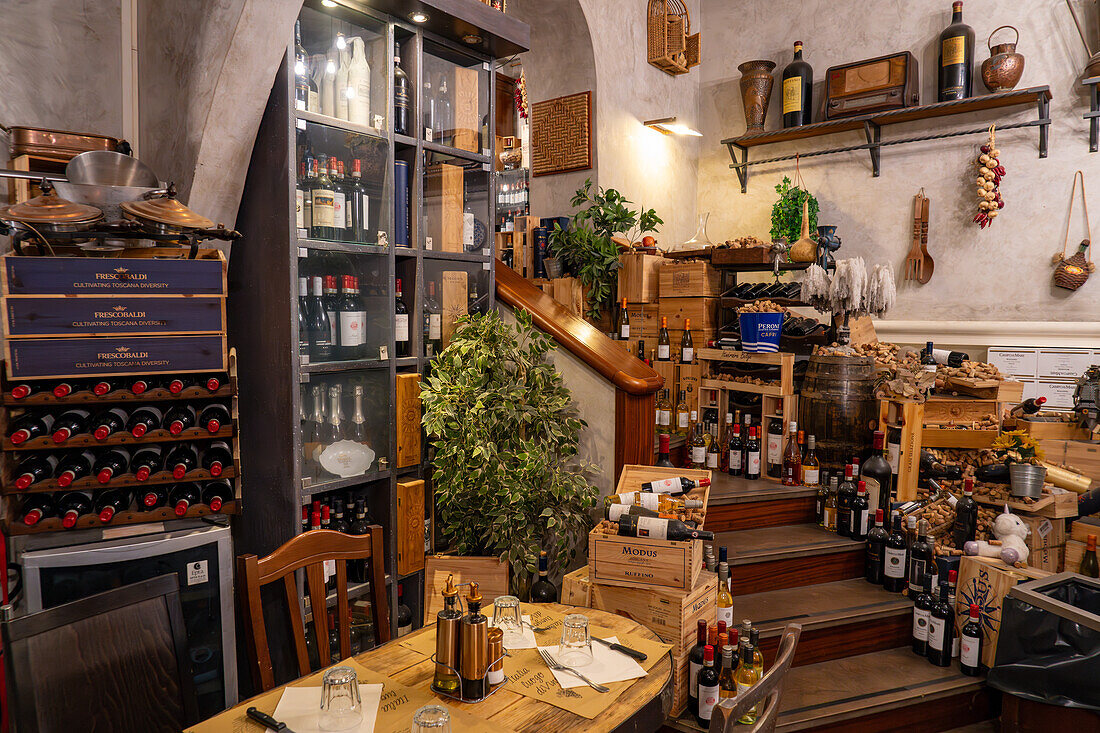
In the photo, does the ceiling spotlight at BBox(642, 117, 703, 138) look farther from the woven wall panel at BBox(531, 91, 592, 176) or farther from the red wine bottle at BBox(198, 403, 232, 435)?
the red wine bottle at BBox(198, 403, 232, 435)

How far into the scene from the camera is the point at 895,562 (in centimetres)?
343

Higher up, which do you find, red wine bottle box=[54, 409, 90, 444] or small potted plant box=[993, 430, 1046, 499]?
red wine bottle box=[54, 409, 90, 444]

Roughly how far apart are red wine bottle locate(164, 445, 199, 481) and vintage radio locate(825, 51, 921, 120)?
5.43 metres

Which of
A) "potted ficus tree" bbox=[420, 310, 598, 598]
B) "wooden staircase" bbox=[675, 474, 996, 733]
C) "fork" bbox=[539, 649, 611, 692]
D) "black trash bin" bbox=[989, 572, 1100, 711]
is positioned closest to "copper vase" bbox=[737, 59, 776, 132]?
"wooden staircase" bbox=[675, 474, 996, 733]

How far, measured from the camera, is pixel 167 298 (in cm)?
240

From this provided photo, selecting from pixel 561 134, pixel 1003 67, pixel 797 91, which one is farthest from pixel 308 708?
pixel 797 91

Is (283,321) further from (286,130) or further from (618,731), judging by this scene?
(618,731)

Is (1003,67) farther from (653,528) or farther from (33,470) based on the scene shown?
(33,470)

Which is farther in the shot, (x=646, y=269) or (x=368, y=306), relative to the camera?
(x=646, y=269)

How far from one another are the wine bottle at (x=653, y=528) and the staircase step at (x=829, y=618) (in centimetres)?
80

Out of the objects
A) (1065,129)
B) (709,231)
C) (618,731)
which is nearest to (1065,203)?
(1065,129)

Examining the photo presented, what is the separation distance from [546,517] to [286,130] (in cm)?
203

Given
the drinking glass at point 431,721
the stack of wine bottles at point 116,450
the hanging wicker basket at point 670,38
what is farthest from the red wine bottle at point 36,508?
the hanging wicker basket at point 670,38

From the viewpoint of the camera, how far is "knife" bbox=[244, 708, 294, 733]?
4.65 feet
